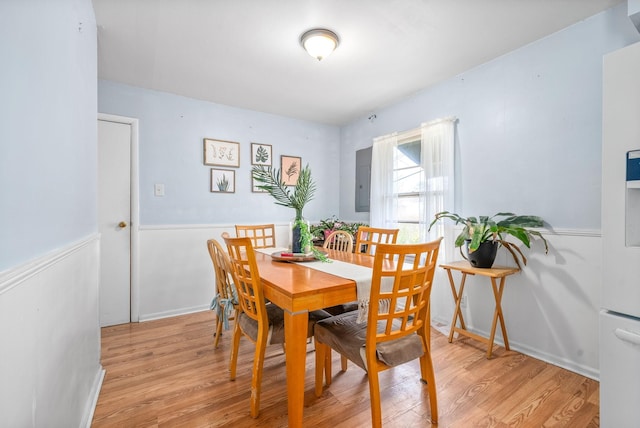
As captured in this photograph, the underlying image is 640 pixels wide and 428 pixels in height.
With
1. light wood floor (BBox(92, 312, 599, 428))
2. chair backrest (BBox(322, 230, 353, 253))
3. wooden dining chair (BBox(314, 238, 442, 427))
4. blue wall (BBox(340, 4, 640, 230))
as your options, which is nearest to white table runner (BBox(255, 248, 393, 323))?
wooden dining chair (BBox(314, 238, 442, 427))

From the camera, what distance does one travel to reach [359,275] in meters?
1.61

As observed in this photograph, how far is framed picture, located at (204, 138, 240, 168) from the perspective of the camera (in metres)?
3.48

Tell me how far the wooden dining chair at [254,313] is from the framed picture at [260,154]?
7.44 ft

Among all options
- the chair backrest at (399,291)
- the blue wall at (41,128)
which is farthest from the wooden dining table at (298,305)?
the blue wall at (41,128)

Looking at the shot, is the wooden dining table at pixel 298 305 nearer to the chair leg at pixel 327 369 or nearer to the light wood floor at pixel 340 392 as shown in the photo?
the light wood floor at pixel 340 392

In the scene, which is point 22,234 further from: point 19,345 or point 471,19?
point 471,19

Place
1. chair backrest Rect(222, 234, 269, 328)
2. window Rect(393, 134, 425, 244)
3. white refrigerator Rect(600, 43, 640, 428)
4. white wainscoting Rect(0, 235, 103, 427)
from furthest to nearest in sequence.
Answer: window Rect(393, 134, 425, 244), chair backrest Rect(222, 234, 269, 328), white refrigerator Rect(600, 43, 640, 428), white wainscoting Rect(0, 235, 103, 427)

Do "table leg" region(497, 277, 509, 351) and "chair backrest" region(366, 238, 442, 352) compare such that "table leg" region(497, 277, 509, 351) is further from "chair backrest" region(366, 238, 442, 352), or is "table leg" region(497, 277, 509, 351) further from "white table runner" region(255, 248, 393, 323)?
"white table runner" region(255, 248, 393, 323)

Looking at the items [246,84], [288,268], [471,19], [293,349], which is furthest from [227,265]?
[471,19]

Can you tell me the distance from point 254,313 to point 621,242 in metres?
1.77

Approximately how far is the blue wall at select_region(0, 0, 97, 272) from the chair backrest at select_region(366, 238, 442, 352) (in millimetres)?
1178

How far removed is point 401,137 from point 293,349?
2755mm

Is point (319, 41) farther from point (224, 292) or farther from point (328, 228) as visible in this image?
point (328, 228)

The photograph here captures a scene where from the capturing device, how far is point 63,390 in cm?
116
